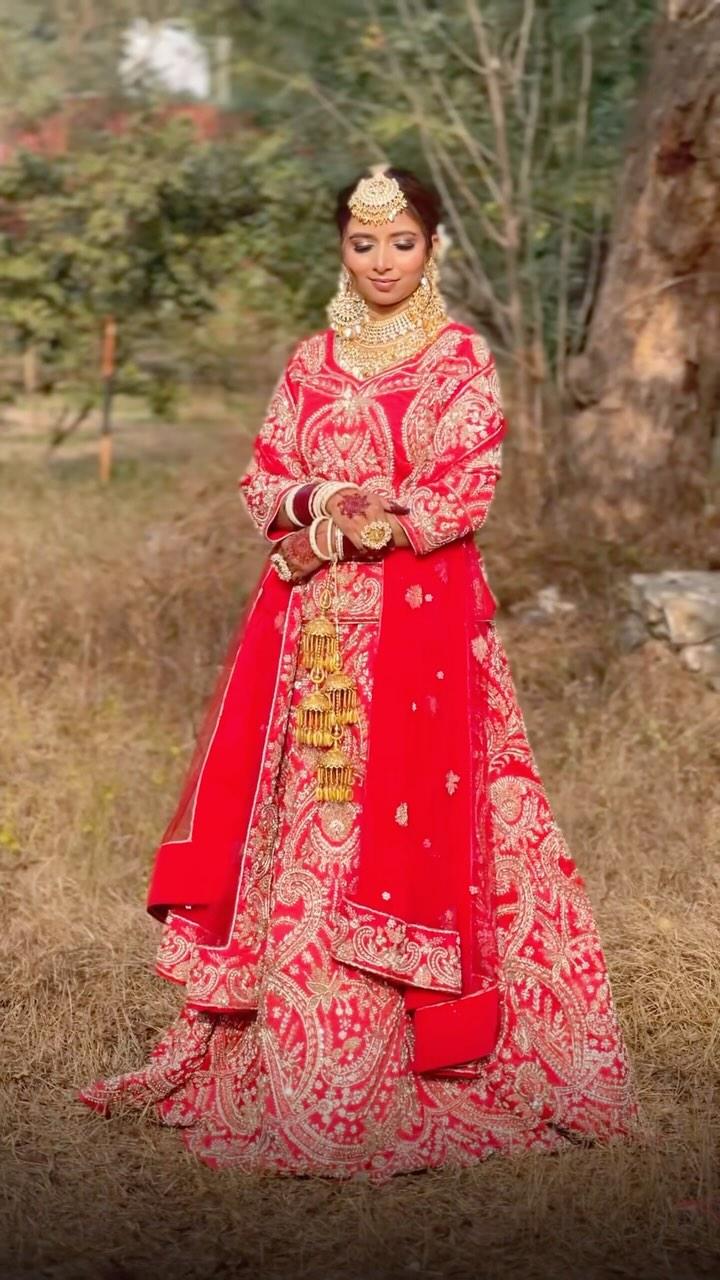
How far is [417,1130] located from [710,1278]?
0.64m

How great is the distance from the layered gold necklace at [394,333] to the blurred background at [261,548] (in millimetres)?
1487

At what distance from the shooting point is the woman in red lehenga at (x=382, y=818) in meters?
3.20

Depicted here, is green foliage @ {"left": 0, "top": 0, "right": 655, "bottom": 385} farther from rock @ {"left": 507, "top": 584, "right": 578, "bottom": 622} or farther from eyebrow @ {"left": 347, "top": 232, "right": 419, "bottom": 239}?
eyebrow @ {"left": 347, "top": 232, "right": 419, "bottom": 239}

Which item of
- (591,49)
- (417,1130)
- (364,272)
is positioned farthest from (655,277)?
(417,1130)

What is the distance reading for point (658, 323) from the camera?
7.05 meters

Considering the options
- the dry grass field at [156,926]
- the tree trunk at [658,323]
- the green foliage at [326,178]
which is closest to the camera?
the dry grass field at [156,926]

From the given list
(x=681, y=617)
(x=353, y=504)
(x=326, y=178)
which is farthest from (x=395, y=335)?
(x=326, y=178)

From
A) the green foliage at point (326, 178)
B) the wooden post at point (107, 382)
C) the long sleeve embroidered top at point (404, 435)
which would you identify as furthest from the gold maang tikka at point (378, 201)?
the wooden post at point (107, 382)

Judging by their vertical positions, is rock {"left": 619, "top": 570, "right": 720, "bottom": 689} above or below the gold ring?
above

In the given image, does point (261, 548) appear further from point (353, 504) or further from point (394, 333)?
point (353, 504)

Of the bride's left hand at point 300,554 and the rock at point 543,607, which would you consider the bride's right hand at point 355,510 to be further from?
the rock at point 543,607

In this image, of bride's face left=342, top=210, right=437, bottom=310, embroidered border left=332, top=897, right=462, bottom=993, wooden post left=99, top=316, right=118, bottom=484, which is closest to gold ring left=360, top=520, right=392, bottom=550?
bride's face left=342, top=210, right=437, bottom=310

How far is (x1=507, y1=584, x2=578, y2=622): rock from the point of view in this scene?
21.3 ft

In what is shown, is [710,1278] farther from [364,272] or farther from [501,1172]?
[364,272]
